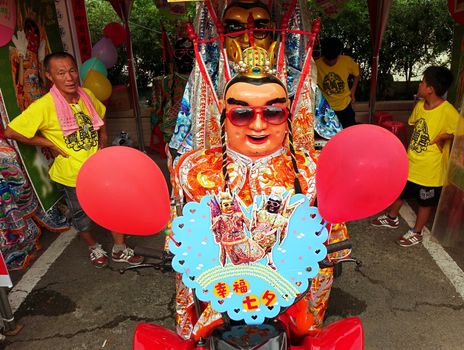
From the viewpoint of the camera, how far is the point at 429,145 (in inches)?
125

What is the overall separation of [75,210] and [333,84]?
3.11m

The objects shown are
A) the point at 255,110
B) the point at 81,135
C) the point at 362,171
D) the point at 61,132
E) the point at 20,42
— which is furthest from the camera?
the point at 20,42

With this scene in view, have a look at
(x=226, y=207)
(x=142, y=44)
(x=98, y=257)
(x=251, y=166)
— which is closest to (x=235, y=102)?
(x=251, y=166)

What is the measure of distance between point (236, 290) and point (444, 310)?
206cm

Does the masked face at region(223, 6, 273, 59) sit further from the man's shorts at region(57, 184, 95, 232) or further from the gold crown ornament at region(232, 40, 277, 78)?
the man's shorts at region(57, 184, 95, 232)

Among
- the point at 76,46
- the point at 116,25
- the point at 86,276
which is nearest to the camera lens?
the point at 86,276

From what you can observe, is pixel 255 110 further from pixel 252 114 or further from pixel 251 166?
pixel 251 166

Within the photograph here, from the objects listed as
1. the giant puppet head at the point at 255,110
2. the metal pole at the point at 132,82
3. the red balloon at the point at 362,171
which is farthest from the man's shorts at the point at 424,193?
the metal pole at the point at 132,82

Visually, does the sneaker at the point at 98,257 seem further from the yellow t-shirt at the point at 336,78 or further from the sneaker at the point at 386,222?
the yellow t-shirt at the point at 336,78

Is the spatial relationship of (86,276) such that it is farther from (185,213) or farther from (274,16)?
(274,16)

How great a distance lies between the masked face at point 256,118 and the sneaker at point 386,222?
2.44 m

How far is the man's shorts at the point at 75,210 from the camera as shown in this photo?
3.20 metres

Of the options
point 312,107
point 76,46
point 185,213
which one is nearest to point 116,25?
point 76,46

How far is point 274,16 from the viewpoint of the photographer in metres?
3.12
